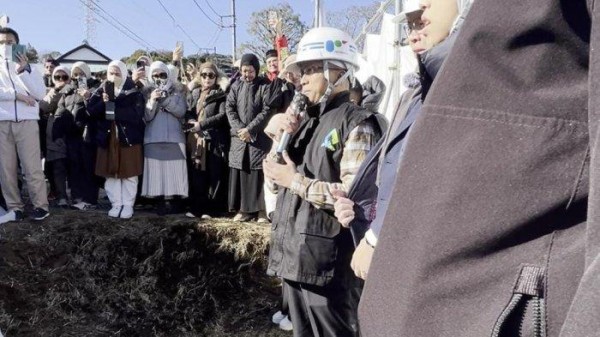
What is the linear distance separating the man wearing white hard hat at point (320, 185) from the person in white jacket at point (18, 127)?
4244 millimetres

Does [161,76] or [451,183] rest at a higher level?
[161,76]

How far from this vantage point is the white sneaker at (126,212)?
20.1 ft

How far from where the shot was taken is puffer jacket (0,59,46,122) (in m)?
5.77

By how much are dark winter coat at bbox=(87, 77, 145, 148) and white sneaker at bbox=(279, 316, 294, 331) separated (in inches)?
119

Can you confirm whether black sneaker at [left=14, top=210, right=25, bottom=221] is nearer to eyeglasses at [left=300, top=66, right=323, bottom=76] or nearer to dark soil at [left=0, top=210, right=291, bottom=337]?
dark soil at [left=0, top=210, right=291, bottom=337]

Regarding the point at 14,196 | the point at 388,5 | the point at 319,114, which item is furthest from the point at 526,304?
the point at 388,5

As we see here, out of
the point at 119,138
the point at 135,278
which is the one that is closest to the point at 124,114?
the point at 119,138

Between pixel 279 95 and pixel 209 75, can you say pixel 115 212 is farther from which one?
pixel 279 95

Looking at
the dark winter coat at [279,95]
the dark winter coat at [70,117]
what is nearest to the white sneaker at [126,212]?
the dark winter coat at [70,117]

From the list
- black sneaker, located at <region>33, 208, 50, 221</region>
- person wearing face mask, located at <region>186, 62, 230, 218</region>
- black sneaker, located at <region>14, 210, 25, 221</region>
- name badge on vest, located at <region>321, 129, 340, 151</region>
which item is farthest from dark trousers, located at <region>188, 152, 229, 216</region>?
name badge on vest, located at <region>321, 129, 340, 151</region>

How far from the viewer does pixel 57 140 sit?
6656 millimetres

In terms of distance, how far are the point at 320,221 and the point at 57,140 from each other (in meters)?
5.17

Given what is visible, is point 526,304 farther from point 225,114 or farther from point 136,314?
Answer: point 225,114

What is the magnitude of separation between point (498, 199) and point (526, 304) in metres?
0.18
